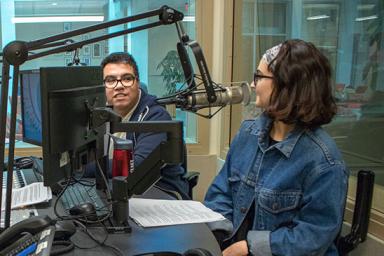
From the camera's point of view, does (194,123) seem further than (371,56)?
Yes

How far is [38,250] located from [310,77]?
41.0 inches

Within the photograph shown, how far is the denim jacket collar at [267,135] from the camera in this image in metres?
1.54

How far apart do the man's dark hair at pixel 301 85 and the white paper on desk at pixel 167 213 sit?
17.0 inches

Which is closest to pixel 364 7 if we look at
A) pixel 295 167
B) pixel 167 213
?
pixel 295 167

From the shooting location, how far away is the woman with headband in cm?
146

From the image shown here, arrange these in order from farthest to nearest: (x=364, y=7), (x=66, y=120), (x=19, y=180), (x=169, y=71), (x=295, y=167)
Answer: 1. (x=169, y=71)
2. (x=364, y=7)
3. (x=19, y=180)
4. (x=295, y=167)
5. (x=66, y=120)

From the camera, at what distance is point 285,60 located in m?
1.52

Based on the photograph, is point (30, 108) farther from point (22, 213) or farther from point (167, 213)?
point (167, 213)

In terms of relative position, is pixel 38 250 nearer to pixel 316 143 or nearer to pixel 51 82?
pixel 51 82

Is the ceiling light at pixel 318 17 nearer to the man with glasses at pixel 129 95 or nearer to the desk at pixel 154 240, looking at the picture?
the man with glasses at pixel 129 95

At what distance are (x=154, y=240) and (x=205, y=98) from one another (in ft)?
1.81

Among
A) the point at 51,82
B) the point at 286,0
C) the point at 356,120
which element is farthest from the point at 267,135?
the point at 286,0

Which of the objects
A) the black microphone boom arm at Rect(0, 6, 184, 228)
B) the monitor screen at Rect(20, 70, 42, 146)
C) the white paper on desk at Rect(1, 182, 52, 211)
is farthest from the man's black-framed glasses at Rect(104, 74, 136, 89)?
the black microphone boom arm at Rect(0, 6, 184, 228)

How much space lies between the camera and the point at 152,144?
192cm
